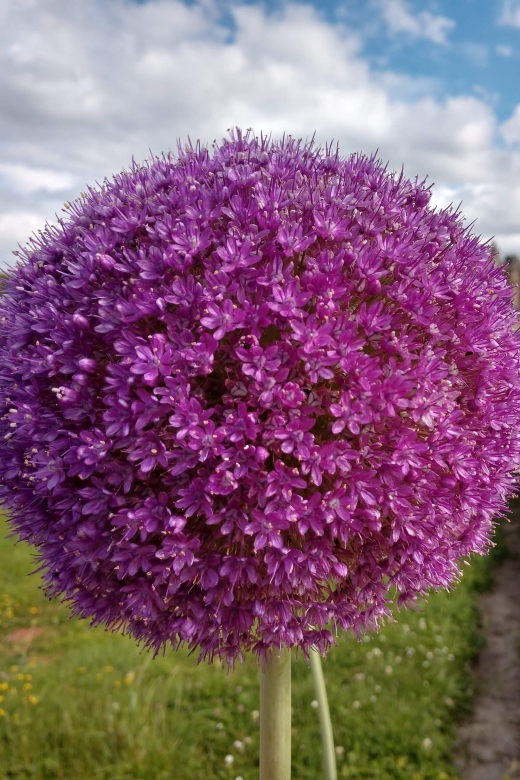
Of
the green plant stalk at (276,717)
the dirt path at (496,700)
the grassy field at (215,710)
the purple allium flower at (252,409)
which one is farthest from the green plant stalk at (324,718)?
the dirt path at (496,700)

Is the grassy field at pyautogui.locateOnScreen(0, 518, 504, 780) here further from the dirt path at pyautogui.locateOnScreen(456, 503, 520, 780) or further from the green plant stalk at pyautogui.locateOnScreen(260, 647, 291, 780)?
the green plant stalk at pyautogui.locateOnScreen(260, 647, 291, 780)

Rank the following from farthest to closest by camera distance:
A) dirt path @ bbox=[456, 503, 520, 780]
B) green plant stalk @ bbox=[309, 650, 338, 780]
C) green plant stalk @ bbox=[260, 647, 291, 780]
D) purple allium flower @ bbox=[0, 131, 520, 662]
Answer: dirt path @ bbox=[456, 503, 520, 780]
green plant stalk @ bbox=[309, 650, 338, 780]
green plant stalk @ bbox=[260, 647, 291, 780]
purple allium flower @ bbox=[0, 131, 520, 662]

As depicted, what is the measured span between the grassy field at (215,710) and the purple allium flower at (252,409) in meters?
3.68

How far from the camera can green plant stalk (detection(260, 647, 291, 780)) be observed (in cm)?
210

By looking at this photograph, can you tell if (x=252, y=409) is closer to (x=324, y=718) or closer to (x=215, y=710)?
(x=324, y=718)

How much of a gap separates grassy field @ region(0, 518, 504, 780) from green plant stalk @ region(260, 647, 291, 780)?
3.06 metres

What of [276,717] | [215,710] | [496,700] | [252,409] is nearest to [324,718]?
[276,717]

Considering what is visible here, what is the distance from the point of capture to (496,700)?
6645 mm

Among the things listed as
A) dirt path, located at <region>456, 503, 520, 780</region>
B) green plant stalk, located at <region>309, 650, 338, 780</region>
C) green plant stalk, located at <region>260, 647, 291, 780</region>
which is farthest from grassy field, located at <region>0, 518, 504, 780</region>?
green plant stalk, located at <region>260, 647, 291, 780</region>

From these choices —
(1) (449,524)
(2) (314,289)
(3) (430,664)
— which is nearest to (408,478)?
(1) (449,524)

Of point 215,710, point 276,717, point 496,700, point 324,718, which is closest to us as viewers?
point 276,717

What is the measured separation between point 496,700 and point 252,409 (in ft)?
21.4

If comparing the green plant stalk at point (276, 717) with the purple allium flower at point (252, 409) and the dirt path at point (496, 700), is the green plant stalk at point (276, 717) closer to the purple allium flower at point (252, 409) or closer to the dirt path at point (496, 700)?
the purple allium flower at point (252, 409)

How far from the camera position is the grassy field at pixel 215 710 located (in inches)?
203
